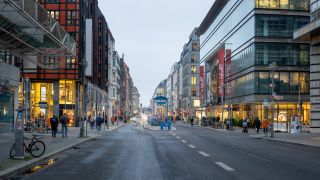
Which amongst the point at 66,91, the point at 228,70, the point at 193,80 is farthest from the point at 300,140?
the point at 193,80

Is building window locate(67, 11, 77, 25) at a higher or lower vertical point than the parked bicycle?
higher

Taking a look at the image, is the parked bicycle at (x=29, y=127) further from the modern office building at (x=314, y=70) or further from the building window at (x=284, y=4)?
the building window at (x=284, y=4)

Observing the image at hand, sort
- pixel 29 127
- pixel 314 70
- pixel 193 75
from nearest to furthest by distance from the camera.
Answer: pixel 29 127 → pixel 314 70 → pixel 193 75

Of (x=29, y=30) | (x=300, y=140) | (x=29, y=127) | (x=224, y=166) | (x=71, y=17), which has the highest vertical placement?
(x=71, y=17)

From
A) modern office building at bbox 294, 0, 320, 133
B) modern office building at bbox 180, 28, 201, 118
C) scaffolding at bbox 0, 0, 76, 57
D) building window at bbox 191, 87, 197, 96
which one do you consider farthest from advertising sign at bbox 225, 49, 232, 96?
building window at bbox 191, 87, 197, 96

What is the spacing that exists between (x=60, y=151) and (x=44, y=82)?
1777 inches

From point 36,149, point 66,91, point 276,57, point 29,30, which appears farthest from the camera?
point 66,91

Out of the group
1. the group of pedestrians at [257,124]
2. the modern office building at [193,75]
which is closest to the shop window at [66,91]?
the group of pedestrians at [257,124]

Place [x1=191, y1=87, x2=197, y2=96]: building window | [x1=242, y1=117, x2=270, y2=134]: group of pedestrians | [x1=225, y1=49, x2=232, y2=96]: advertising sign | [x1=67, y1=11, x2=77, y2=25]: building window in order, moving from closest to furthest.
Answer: [x1=242, y1=117, x2=270, y2=134]: group of pedestrians < [x1=67, y1=11, x2=77, y2=25]: building window < [x1=225, y1=49, x2=232, y2=96]: advertising sign < [x1=191, y1=87, x2=197, y2=96]: building window

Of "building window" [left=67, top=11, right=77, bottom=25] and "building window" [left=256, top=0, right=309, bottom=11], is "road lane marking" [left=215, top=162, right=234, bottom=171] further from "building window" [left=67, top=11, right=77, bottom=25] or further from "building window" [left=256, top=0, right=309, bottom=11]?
"building window" [left=67, top=11, right=77, bottom=25]

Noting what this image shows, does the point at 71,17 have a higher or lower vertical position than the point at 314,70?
higher

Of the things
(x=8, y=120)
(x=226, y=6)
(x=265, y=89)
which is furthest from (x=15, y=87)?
(x=226, y=6)

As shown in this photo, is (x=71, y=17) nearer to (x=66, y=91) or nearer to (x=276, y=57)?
(x=66, y=91)

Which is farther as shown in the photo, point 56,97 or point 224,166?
point 56,97
